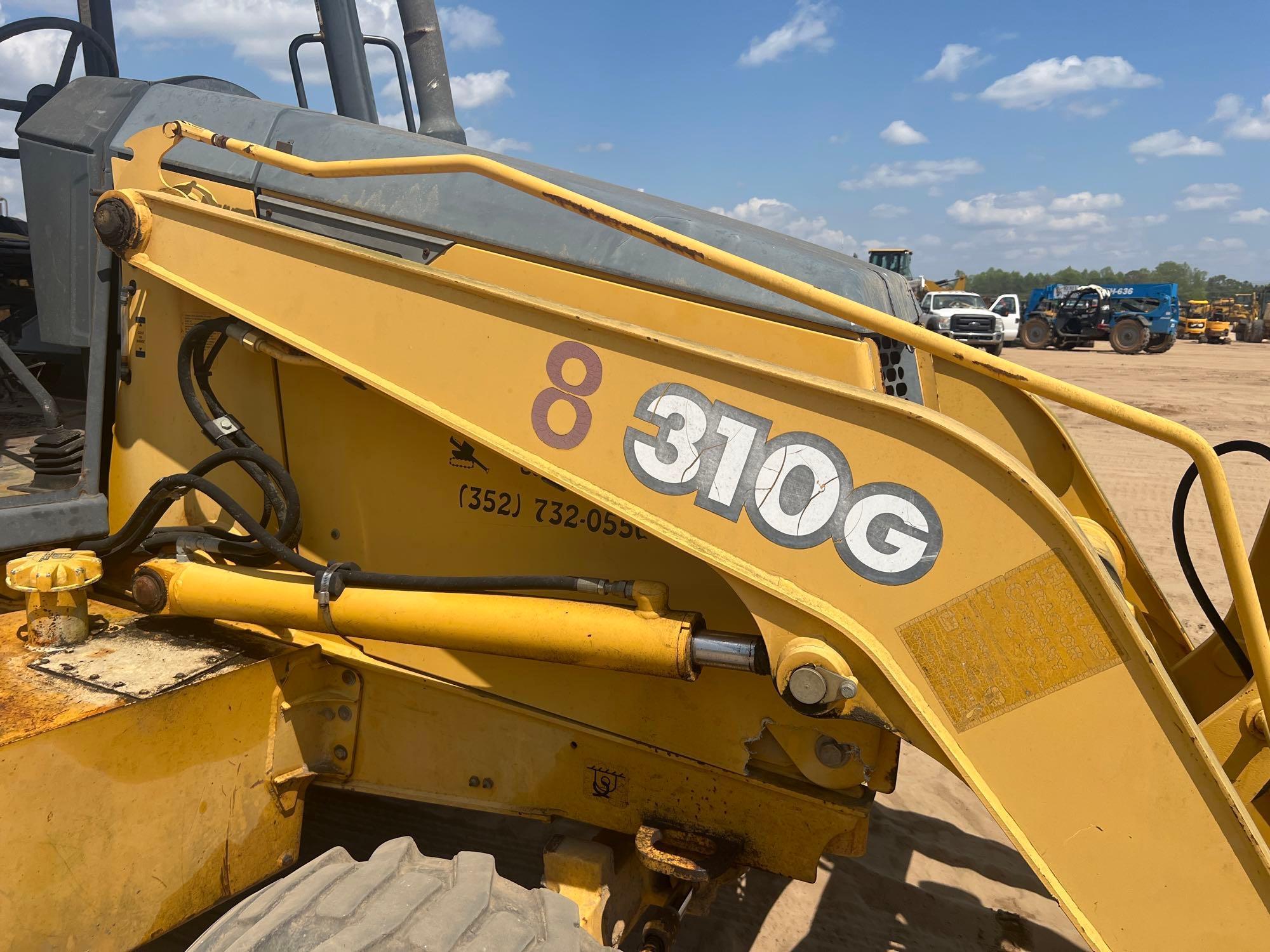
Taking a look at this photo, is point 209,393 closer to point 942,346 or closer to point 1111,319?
point 942,346

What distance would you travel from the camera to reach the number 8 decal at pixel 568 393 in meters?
1.74

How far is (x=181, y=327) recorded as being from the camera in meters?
2.31

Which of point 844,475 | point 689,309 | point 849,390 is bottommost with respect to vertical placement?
point 844,475

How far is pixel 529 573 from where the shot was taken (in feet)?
7.08

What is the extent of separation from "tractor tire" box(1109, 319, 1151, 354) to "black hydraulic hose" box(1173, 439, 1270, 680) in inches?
961

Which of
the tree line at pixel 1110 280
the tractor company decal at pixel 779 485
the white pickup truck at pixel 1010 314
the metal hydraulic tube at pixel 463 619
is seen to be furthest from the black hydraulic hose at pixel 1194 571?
the tree line at pixel 1110 280

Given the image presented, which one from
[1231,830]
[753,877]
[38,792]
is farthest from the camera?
[753,877]

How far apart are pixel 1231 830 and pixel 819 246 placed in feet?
4.99

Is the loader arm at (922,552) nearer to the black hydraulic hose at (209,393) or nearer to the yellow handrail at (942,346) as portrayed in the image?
the yellow handrail at (942,346)

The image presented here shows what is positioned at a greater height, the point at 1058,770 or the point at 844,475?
the point at 844,475

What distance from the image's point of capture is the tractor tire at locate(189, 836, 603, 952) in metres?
1.50

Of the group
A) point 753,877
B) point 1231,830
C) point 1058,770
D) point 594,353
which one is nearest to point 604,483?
point 594,353

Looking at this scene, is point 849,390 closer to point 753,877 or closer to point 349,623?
point 349,623

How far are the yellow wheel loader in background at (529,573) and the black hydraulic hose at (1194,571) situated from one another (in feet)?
0.05
